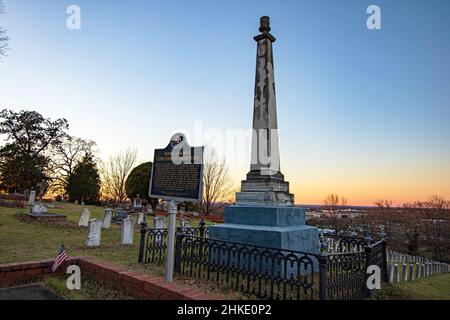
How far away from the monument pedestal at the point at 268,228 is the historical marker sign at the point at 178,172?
1852 millimetres

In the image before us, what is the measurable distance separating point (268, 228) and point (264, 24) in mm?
5678

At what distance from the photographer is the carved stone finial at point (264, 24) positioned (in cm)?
752

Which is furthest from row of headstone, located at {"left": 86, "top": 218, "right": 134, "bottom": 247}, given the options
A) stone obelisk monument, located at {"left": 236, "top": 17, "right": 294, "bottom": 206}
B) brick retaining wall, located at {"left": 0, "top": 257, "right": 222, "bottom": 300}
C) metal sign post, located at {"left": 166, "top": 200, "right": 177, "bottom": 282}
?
metal sign post, located at {"left": 166, "top": 200, "right": 177, "bottom": 282}

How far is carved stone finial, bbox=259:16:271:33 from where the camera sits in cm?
752

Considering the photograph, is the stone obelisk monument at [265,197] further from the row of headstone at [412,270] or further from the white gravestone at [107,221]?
the white gravestone at [107,221]

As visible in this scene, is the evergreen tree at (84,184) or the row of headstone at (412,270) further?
the evergreen tree at (84,184)

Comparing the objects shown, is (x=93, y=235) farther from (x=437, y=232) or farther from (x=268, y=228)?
(x=437, y=232)

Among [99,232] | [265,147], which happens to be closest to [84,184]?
[99,232]

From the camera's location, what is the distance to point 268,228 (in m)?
5.62

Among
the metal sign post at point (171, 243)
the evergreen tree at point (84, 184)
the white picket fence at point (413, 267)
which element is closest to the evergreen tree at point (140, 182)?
the evergreen tree at point (84, 184)

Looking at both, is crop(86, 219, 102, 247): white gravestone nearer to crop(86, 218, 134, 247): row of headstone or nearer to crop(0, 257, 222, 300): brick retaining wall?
crop(86, 218, 134, 247): row of headstone
